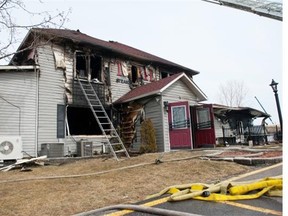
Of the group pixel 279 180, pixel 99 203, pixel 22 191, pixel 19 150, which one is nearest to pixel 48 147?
pixel 19 150

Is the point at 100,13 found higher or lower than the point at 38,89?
higher

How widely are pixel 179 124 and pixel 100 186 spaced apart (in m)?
7.64

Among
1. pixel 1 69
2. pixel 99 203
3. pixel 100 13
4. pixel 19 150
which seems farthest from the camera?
pixel 1 69

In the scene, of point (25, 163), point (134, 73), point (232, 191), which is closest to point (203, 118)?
point (134, 73)

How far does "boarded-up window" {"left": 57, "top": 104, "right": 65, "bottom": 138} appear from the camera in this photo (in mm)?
11141

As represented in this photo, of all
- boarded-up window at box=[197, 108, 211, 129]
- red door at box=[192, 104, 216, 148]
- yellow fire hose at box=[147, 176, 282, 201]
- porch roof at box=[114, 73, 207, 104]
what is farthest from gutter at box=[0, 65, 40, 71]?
yellow fire hose at box=[147, 176, 282, 201]

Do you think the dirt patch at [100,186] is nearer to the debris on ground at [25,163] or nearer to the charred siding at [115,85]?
the debris on ground at [25,163]

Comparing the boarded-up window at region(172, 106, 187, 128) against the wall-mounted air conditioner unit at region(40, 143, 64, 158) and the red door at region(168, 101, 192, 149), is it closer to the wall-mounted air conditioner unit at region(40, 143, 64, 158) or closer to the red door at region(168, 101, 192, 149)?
the red door at region(168, 101, 192, 149)

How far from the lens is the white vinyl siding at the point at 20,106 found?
9992 millimetres

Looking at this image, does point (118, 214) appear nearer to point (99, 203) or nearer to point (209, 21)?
point (99, 203)

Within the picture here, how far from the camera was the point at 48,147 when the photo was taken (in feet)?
33.3

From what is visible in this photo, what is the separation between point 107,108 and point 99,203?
9441 millimetres

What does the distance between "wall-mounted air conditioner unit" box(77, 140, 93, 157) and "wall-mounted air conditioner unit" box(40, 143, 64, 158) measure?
0.88 metres

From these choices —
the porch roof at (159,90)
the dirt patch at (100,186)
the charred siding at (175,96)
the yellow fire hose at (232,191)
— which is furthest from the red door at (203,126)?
the yellow fire hose at (232,191)
